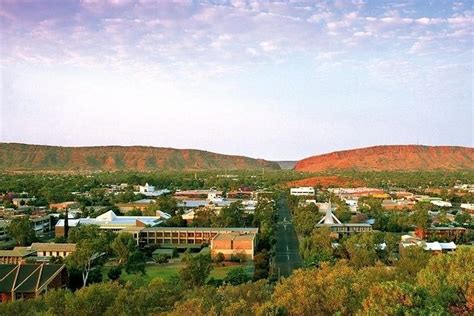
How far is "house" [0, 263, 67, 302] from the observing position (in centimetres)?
2658

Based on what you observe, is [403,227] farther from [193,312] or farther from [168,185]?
[168,185]

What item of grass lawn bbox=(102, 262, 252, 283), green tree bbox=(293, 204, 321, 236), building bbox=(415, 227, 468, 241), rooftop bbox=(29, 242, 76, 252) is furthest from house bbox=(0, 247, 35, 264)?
building bbox=(415, 227, 468, 241)

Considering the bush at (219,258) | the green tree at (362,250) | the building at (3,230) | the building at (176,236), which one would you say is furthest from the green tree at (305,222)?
the building at (3,230)

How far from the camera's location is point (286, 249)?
43156 mm

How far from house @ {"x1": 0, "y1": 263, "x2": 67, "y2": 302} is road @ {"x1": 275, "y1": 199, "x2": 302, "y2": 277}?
1424 cm

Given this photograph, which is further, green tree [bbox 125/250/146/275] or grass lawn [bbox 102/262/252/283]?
green tree [bbox 125/250/146/275]

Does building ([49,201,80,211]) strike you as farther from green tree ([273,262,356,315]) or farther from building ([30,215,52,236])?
green tree ([273,262,356,315])

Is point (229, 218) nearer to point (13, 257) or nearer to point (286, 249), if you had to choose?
point (286, 249)

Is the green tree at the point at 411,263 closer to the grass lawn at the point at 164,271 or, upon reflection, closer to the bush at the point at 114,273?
the grass lawn at the point at 164,271

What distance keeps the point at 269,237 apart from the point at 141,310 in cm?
2596

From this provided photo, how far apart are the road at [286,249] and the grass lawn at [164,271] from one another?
2.56 metres

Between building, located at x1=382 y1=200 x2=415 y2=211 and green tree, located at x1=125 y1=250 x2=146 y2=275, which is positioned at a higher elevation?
building, located at x1=382 y1=200 x2=415 y2=211

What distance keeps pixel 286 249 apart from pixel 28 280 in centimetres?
2241

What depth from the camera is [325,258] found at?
1293 inches
